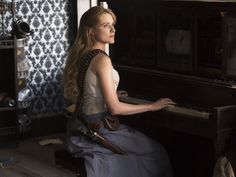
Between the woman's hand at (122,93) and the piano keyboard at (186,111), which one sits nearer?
the piano keyboard at (186,111)

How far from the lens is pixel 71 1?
17.3 ft

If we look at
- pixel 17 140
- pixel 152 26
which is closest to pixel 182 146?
pixel 152 26

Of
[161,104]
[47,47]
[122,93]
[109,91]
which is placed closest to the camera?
[109,91]

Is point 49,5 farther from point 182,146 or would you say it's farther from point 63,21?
point 182,146

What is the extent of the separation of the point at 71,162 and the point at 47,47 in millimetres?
2192

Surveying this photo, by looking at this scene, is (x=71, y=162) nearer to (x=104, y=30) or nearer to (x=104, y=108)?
(x=104, y=108)

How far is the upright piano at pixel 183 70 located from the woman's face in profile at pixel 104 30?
16.5 inches

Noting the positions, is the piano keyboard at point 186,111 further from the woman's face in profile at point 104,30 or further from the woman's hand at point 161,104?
the woman's face in profile at point 104,30

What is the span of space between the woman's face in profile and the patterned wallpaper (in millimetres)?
1972

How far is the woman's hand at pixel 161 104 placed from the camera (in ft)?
10.4

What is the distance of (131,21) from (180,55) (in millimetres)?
523

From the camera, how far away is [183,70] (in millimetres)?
3379

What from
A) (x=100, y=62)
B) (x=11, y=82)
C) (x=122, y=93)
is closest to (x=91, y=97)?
(x=100, y=62)

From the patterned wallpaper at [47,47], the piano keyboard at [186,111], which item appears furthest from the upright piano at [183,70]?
the patterned wallpaper at [47,47]
